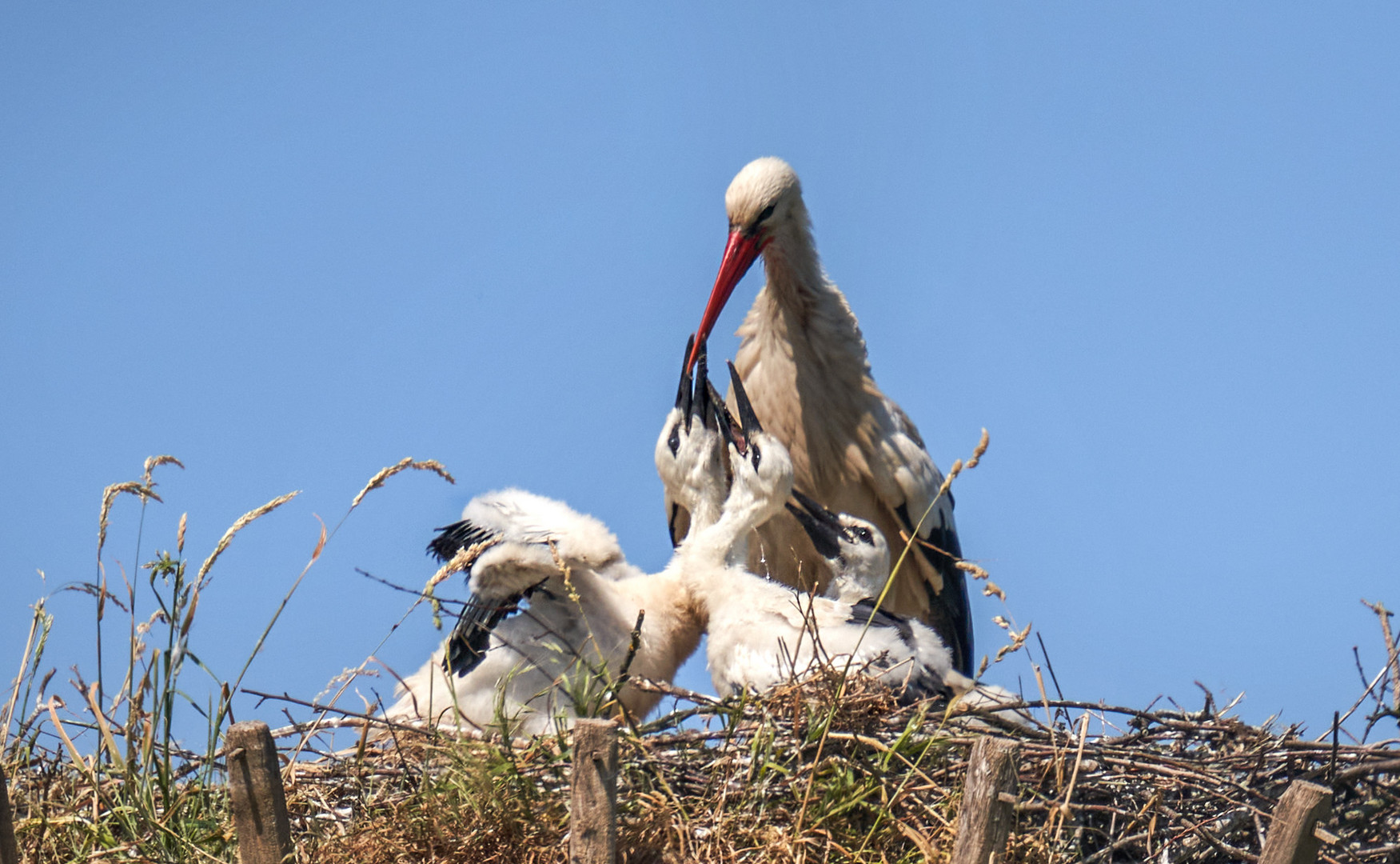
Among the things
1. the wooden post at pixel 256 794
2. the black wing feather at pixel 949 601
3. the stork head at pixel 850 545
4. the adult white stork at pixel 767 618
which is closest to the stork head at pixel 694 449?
the adult white stork at pixel 767 618

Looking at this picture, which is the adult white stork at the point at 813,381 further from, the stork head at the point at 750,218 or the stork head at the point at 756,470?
the stork head at the point at 756,470

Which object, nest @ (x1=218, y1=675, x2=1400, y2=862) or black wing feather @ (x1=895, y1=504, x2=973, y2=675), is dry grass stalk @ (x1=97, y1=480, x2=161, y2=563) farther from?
black wing feather @ (x1=895, y1=504, x2=973, y2=675)

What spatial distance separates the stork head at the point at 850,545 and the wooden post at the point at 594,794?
198cm

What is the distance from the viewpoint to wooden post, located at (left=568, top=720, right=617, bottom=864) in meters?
1.91

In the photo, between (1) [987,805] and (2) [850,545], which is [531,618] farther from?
(1) [987,805]

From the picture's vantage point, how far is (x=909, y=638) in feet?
10.3

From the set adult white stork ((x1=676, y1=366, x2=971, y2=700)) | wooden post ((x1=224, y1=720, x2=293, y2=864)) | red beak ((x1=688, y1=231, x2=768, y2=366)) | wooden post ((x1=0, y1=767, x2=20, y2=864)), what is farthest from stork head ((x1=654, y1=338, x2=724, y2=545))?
wooden post ((x1=0, y1=767, x2=20, y2=864))

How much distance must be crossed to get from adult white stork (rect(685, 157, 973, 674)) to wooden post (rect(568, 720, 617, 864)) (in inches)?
111

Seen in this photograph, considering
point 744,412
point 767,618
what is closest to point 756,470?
point 744,412

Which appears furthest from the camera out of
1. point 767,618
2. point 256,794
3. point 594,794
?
point 767,618

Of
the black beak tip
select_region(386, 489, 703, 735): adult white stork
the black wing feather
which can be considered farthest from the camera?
the black wing feather

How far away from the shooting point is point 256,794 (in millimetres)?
2061

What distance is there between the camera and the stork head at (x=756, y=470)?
12.5 ft

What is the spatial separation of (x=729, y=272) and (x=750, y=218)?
194mm
